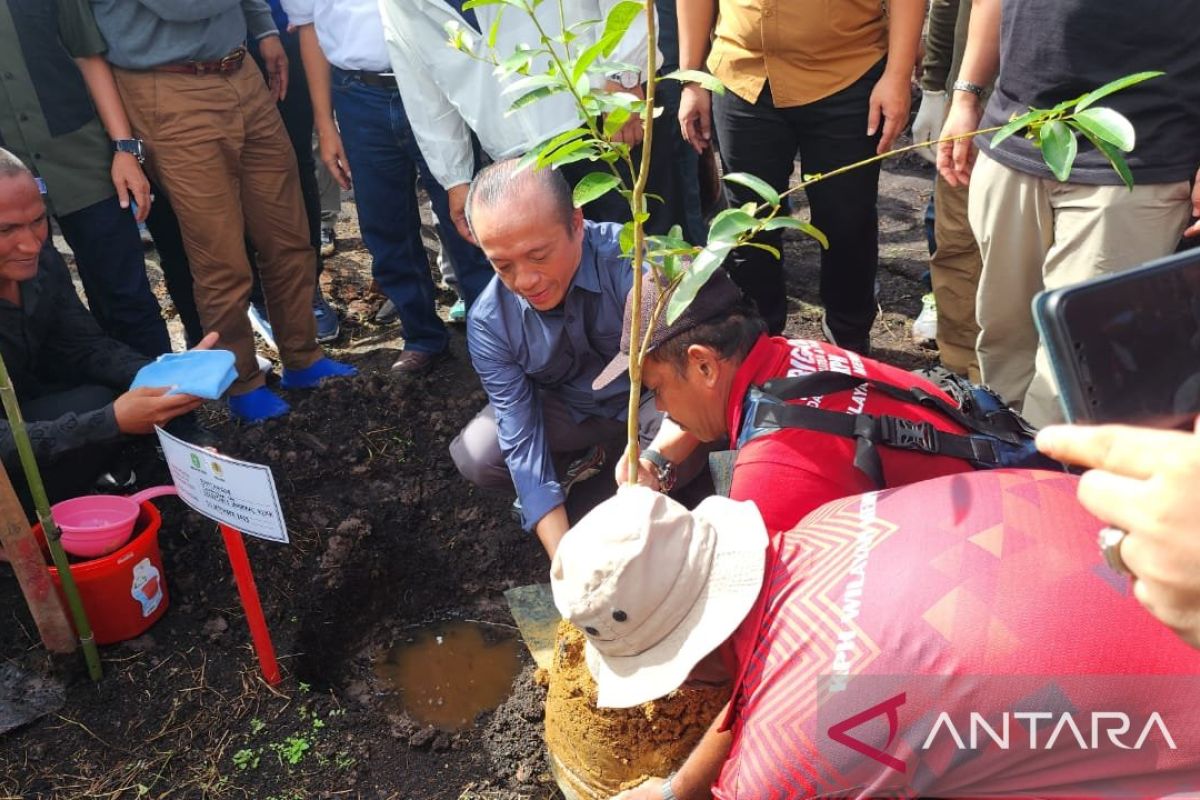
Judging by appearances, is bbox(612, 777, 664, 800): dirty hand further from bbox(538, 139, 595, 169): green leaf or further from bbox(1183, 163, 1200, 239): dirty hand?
bbox(1183, 163, 1200, 239): dirty hand

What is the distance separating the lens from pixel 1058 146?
1387 millimetres

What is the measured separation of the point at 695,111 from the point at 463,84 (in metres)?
0.79

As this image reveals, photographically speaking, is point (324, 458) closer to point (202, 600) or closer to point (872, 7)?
point (202, 600)

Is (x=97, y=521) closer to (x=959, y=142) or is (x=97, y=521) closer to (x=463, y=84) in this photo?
(x=463, y=84)

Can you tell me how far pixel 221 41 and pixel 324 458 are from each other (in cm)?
147

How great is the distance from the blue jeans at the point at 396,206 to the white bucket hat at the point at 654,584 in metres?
2.37

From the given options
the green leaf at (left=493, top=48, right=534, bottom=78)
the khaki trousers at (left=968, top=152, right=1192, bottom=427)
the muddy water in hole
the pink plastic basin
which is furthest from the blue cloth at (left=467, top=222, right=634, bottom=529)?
the green leaf at (left=493, top=48, right=534, bottom=78)

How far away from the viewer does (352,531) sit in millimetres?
3074

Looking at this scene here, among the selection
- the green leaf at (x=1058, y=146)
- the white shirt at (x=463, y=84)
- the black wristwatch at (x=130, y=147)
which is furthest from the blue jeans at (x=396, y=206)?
the green leaf at (x=1058, y=146)

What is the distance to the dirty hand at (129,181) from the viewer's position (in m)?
3.26

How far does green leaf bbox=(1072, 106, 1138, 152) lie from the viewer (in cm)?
133

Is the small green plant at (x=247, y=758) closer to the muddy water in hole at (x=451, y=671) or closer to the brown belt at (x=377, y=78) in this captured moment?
the muddy water in hole at (x=451, y=671)

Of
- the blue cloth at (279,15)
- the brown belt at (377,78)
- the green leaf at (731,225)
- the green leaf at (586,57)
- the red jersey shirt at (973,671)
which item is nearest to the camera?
the red jersey shirt at (973,671)

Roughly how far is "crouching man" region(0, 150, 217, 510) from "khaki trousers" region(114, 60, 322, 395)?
47cm
